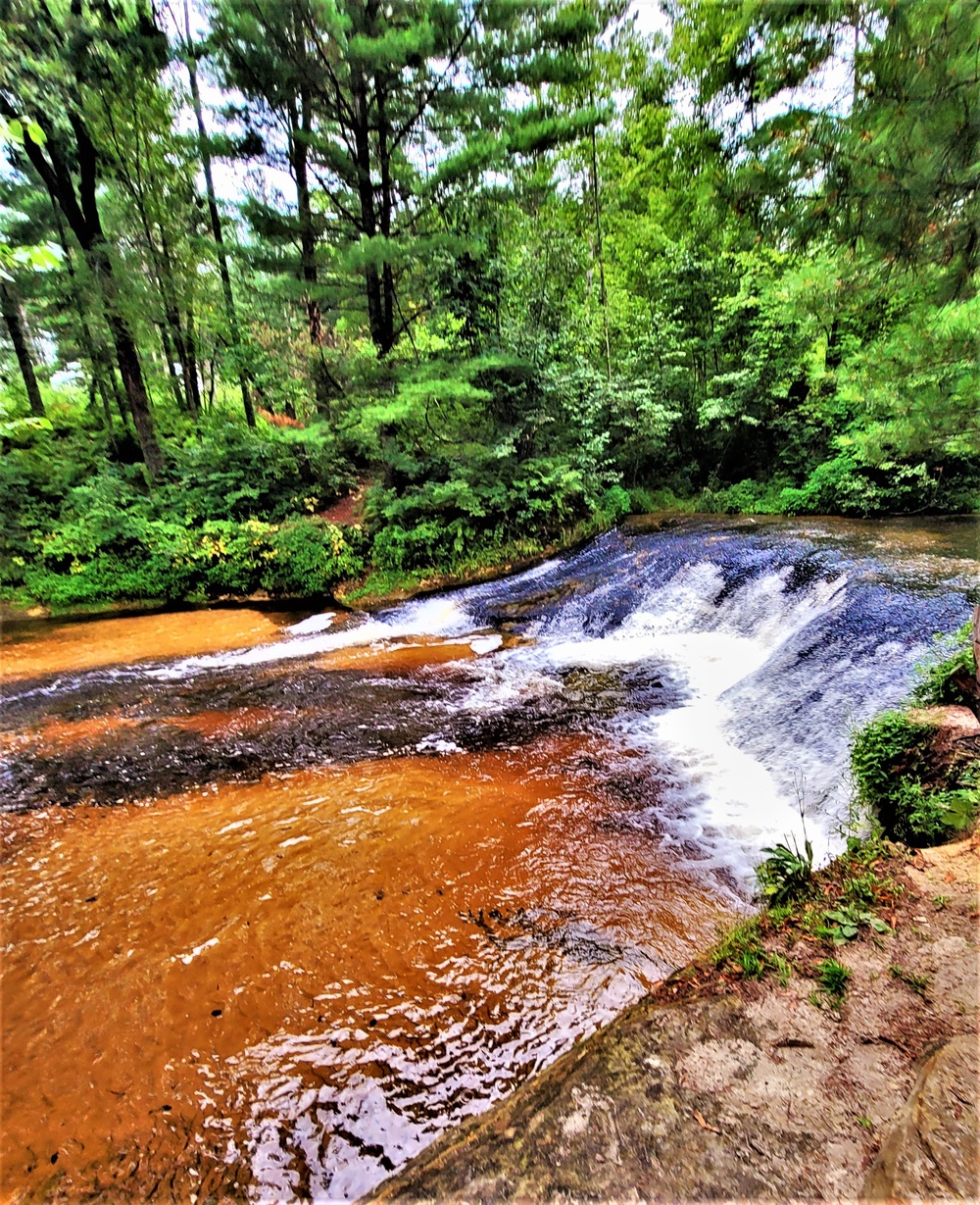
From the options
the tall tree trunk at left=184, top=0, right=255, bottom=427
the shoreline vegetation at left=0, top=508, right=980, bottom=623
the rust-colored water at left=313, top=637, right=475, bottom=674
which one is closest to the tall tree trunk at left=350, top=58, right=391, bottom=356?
the tall tree trunk at left=184, top=0, right=255, bottom=427

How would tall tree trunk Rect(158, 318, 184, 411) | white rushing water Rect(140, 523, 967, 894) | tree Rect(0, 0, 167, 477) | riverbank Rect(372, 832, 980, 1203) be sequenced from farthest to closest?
1. tall tree trunk Rect(158, 318, 184, 411)
2. tree Rect(0, 0, 167, 477)
3. white rushing water Rect(140, 523, 967, 894)
4. riverbank Rect(372, 832, 980, 1203)

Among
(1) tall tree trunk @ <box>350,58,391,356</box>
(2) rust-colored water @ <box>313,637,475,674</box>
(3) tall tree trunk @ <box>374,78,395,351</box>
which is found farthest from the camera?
(3) tall tree trunk @ <box>374,78,395,351</box>

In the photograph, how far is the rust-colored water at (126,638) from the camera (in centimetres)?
822

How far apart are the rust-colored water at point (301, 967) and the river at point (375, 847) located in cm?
2

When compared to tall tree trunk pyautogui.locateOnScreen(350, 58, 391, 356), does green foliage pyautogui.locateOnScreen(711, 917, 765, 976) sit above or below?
below

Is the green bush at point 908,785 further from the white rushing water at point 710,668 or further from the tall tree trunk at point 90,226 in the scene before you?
the tall tree trunk at point 90,226

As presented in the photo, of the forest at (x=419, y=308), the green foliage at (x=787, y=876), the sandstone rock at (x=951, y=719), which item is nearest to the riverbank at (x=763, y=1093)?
the green foliage at (x=787, y=876)

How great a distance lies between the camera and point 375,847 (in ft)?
13.1

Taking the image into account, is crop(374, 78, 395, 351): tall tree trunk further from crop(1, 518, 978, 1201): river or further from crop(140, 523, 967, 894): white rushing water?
crop(1, 518, 978, 1201): river

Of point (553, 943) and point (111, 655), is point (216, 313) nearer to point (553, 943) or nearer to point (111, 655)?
point (111, 655)

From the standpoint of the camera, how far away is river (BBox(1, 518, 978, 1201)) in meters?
2.42

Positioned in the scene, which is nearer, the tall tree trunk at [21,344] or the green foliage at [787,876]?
the green foliage at [787,876]

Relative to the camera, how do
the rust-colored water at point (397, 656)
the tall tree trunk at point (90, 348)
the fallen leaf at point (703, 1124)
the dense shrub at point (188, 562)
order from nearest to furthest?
the fallen leaf at point (703, 1124)
the rust-colored water at point (397, 656)
the dense shrub at point (188, 562)
the tall tree trunk at point (90, 348)

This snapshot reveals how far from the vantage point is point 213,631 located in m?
9.38
